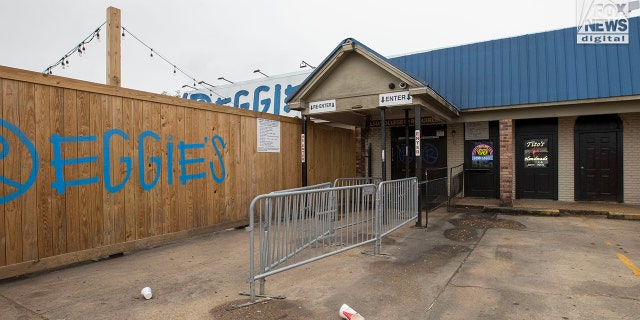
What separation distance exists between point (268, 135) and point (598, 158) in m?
9.98

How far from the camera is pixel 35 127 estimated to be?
495cm

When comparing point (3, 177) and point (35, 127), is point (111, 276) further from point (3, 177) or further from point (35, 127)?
point (35, 127)

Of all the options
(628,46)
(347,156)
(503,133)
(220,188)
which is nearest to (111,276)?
(220,188)

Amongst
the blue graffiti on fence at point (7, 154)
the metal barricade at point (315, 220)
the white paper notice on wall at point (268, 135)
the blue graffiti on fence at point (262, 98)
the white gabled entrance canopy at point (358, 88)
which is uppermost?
the blue graffiti on fence at point (262, 98)

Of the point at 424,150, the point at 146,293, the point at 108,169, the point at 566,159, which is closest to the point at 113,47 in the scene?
the point at 108,169

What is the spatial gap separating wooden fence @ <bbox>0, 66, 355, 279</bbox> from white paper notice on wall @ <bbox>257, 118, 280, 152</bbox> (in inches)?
8.6

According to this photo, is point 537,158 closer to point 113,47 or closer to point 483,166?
point 483,166

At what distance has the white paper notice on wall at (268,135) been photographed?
8.88 metres

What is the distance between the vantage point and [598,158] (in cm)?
1076

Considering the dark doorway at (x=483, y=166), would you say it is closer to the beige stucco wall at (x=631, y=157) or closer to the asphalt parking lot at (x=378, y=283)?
the beige stucco wall at (x=631, y=157)

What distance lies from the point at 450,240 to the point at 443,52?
767 cm

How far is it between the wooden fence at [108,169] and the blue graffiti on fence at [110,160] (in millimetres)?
15

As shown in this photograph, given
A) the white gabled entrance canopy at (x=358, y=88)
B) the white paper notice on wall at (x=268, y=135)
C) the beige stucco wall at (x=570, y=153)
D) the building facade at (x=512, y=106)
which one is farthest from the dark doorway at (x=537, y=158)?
the white paper notice on wall at (x=268, y=135)

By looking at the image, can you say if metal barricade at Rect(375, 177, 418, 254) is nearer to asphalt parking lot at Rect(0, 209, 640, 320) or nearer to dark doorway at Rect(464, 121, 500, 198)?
asphalt parking lot at Rect(0, 209, 640, 320)
